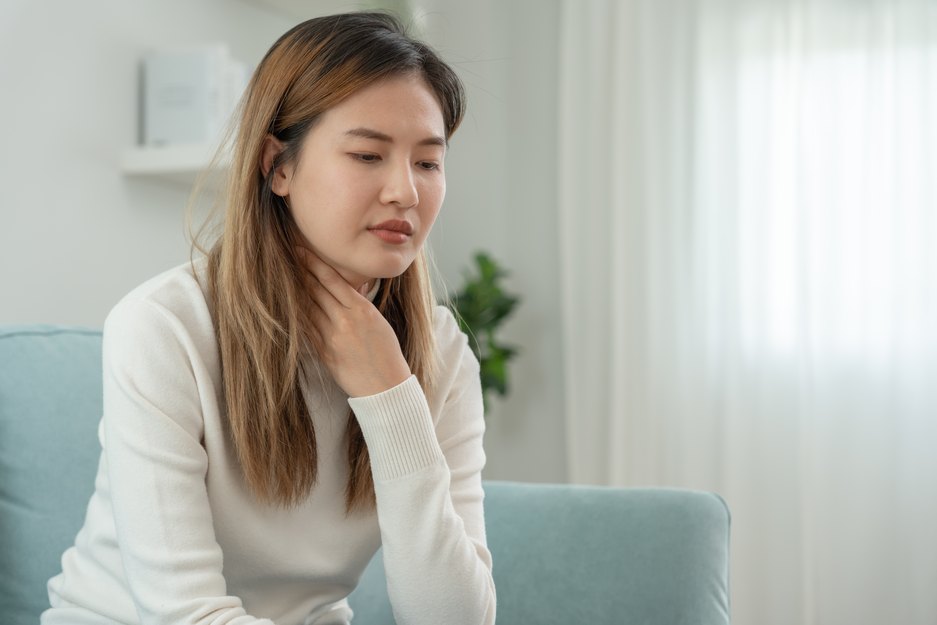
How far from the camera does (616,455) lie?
3.54m

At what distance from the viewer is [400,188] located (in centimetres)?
113

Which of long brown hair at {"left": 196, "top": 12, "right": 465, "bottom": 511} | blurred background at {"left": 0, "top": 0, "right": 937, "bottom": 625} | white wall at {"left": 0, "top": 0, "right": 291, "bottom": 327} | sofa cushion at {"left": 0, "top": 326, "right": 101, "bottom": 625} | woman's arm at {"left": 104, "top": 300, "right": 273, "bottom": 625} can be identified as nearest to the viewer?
woman's arm at {"left": 104, "top": 300, "right": 273, "bottom": 625}

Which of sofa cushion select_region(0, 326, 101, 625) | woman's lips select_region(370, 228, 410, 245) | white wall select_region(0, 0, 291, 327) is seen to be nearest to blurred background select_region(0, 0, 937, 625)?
white wall select_region(0, 0, 291, 327)

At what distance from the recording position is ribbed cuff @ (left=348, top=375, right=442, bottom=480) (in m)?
1.16

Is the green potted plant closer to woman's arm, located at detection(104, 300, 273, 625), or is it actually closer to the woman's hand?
the woman's hand

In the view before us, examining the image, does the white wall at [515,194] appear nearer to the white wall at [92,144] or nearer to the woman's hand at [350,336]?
the white wall at [92,144]

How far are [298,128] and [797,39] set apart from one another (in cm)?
261

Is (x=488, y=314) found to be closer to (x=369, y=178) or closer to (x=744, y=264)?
(x=744, y=264)

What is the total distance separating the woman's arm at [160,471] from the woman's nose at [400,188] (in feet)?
0.93

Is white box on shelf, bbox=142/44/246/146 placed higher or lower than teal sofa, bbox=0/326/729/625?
higher

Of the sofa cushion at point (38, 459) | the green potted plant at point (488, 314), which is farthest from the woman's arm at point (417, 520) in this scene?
the green potted plant at point (488, 314)

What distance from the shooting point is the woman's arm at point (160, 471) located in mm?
1014

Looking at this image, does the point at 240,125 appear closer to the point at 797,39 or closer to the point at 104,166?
the point at 104,166

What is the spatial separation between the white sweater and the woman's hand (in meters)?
0.02
